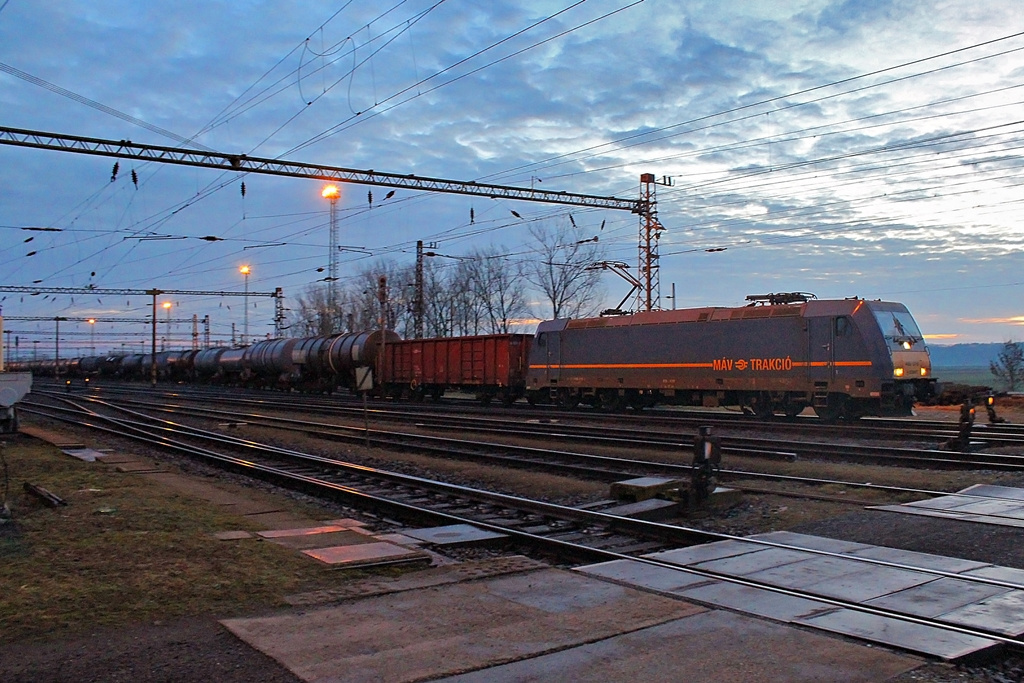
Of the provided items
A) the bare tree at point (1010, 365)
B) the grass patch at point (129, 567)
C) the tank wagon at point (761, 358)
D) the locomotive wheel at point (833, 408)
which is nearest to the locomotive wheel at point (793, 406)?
the tank wagon at point (761, 358)

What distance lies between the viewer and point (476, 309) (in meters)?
67.4

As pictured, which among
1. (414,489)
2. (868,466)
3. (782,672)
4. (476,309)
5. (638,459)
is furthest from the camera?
(476,309)

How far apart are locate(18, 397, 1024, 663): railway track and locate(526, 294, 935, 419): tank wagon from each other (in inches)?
535

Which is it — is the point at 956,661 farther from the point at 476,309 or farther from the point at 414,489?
the point at 476,309

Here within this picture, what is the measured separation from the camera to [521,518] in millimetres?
10336

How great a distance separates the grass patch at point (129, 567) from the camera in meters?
6.12

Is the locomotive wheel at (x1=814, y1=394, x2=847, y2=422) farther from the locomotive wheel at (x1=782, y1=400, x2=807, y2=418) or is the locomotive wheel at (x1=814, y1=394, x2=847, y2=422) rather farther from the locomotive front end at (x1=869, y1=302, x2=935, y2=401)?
the locomotive front end at (x1=869, y1=302, x2=935, y2=401)

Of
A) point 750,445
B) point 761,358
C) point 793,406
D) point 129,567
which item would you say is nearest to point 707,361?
point 761,358

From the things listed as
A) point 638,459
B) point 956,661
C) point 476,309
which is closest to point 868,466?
point 638,459

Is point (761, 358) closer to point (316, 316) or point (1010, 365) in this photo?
point (1010, 365)

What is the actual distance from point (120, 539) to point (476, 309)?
194 ft

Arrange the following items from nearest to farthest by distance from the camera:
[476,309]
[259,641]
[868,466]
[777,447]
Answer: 1. [259,641]
2. [868,466]
3. [777,447]
4. [476,309]

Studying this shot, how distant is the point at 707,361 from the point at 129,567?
20.4 meters

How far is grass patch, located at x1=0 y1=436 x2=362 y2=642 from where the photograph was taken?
6.12m
